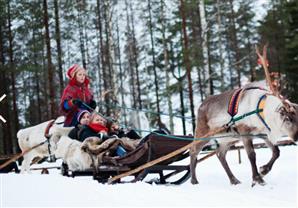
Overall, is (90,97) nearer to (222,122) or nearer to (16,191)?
(222,122)

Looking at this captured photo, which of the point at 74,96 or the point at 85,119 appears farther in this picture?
the point at 74,96

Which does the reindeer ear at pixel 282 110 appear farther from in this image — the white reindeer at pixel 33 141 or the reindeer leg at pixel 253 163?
the white reindeer at pixel 33 141

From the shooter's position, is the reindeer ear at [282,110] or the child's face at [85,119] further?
the child's face at [85,119]

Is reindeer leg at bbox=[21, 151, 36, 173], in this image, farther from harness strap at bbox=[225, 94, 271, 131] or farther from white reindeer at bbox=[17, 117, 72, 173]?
harness strap at bbox=[225, 94, 271, 131]

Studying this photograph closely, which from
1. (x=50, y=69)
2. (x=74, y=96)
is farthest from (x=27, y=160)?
(x=50, y=69)

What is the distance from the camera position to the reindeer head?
19.3ft

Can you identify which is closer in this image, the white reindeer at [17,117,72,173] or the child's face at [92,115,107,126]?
the child's face at [92,115,107,126]

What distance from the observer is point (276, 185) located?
604 centimetres

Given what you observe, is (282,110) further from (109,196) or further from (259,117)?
(109,196)

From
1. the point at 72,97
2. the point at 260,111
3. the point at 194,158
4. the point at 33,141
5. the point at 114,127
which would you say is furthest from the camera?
the point at 33,141

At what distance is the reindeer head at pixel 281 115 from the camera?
587 centimetres

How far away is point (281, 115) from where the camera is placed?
591 centimetres

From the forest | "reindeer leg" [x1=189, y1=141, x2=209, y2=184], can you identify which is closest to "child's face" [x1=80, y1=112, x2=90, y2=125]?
"reindeer leg" [x1=189, y1=141, x2=209, y2=184]

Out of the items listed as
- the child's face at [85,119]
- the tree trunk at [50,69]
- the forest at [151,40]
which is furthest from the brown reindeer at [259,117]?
the tree trunk at [50,69]
